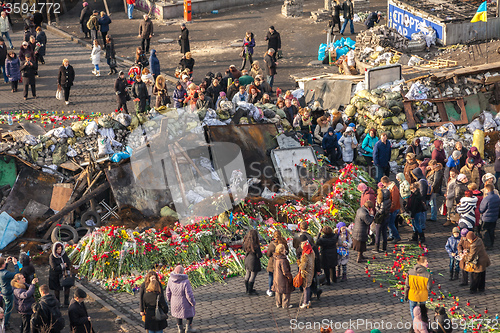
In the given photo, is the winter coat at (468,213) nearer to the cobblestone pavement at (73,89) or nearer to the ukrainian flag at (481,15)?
the cobblestone pavement at (73,89)

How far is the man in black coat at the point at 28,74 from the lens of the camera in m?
22.7

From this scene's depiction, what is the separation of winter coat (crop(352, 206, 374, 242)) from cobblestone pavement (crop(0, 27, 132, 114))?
10650 millimetres

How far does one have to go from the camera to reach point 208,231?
15.1 metres

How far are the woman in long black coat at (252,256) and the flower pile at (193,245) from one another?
2.98ft

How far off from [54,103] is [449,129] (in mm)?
11867

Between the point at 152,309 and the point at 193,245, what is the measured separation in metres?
3.15

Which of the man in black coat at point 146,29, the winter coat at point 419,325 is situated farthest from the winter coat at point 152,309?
the man in black coat at point 146,29

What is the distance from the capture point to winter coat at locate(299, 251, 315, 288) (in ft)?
42.2

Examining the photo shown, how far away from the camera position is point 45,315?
11.7 meters

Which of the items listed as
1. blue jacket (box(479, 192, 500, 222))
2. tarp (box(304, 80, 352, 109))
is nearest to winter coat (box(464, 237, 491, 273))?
blue jacket (box(479, 192, 500, 222))

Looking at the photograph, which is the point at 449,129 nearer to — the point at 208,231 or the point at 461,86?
the point at 461,86

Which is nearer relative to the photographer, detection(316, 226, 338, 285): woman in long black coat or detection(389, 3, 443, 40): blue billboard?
detection(316, 226, 338, 285): woman in long black coat

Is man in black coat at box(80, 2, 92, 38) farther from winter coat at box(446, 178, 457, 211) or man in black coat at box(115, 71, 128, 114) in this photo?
winter coat at box(446, 178, 457, 211)

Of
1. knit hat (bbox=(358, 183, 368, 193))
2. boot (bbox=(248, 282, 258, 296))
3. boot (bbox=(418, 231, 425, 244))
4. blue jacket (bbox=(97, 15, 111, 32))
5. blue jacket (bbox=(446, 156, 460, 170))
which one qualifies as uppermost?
blue jacket (bbox=(97, 15, 111, 32))
